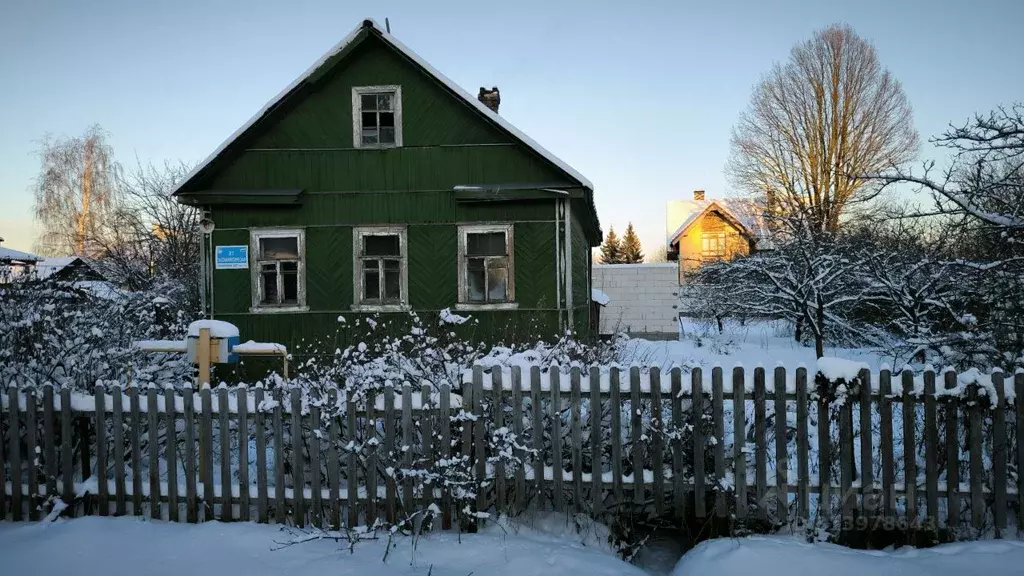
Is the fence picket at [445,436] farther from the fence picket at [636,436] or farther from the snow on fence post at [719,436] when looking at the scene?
the snow on fence post at [719,436]

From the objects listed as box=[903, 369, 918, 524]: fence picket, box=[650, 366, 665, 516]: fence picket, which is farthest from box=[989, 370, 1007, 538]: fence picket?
box=[650, 366, 665, 516]: fence picket

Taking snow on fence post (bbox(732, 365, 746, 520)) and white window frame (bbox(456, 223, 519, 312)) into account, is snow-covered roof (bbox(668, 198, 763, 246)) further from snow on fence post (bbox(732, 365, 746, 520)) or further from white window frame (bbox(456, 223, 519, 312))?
snow on fence post (bbox(732, 365, 746, 520))

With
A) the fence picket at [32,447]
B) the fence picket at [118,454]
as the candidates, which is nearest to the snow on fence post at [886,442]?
the fence picket at [118,454]

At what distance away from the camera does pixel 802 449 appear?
4418 millimetres

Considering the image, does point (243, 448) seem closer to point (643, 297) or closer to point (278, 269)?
point (278, 269)

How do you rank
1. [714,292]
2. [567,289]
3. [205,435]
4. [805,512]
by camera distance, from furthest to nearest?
[714,292] → [567,289] → [205,435] → [805,512]

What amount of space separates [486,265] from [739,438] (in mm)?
7459

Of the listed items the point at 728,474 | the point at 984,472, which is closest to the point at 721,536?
the point at 728,474

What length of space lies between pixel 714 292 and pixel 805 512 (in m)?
15.9

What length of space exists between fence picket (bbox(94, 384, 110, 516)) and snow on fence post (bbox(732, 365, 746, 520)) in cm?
466

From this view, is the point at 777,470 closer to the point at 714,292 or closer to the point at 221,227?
the point at 221,227

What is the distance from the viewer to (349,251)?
1152 centimetres

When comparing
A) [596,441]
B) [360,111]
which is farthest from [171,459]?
[360,111]

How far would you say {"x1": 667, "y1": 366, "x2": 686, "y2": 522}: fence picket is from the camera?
176 inches
